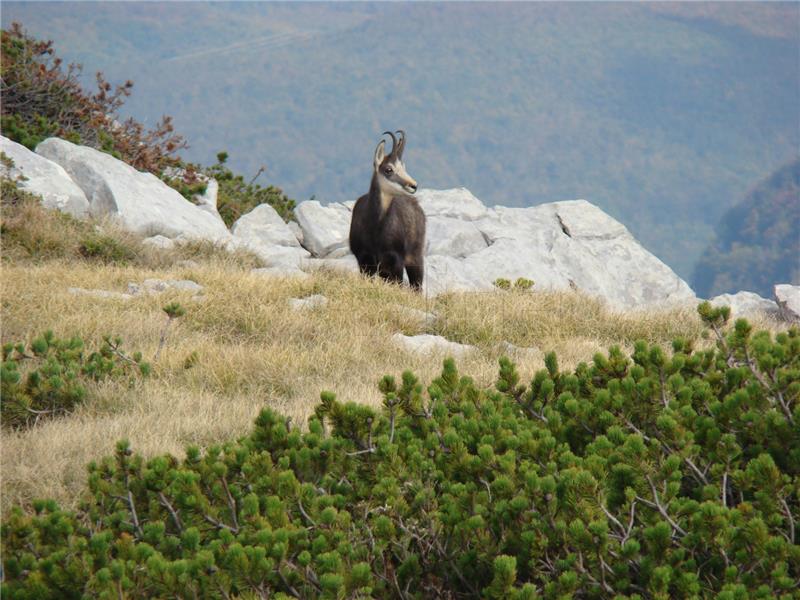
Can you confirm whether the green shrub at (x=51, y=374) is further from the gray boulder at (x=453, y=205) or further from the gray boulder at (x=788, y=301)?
the gray boulder at (x=453, y=205)

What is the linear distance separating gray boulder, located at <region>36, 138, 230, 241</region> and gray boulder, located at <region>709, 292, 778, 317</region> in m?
6.58

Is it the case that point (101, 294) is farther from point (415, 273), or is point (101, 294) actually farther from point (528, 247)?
point (528, 247)

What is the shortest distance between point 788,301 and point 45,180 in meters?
9.58

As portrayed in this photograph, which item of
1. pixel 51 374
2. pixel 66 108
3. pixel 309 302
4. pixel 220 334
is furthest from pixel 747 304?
pixel 66 108

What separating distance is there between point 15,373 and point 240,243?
7.27m

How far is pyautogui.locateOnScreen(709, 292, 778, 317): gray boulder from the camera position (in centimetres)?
1136

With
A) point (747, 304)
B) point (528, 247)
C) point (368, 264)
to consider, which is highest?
point (368, 264)

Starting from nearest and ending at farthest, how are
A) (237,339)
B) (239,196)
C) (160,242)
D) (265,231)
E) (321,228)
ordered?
(237,339)
(160,242)
(265,231)
(321,228)
(239,196)

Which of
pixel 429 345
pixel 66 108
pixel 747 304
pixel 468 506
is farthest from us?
pixel 66 108

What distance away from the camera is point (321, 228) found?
15492 millimetres

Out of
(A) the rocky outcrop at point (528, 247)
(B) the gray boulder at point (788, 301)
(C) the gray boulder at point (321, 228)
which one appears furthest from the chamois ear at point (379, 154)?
(B) the gray boulder at point (788, 301)

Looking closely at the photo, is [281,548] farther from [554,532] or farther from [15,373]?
[15,373]

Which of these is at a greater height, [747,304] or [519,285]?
[519,285]

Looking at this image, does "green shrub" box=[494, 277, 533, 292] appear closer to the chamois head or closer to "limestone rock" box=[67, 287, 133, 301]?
the chamois head
